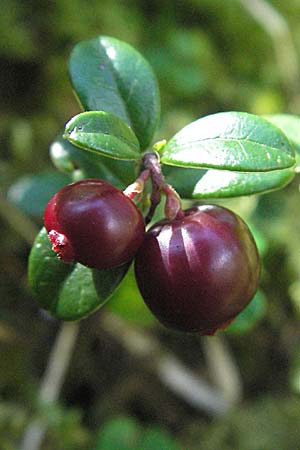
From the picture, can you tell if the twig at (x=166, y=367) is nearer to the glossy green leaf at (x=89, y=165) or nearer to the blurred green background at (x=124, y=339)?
the blurred green background at (x=124, y=339)

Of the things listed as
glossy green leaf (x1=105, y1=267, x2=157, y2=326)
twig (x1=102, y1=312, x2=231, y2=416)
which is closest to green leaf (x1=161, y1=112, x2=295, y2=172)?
glossy green leaf (x1=105, y1=267, x2=157, y2=326)

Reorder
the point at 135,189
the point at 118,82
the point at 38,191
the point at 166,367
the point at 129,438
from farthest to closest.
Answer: the point at 166,367, the point at 129,438, the point at 38,191, the point at 118,82, the point at 135,189

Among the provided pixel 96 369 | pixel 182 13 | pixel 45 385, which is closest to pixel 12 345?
pixel 45 385

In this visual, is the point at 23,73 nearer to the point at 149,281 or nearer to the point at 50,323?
the point at 50,323

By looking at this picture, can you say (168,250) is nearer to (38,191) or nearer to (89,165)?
(89,165)

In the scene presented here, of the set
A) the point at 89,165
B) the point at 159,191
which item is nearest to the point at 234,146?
the point at 159,191

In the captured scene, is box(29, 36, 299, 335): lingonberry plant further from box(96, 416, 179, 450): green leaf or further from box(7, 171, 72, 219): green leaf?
box(96, 416, 179, 450): green leaf
